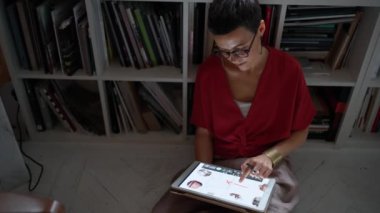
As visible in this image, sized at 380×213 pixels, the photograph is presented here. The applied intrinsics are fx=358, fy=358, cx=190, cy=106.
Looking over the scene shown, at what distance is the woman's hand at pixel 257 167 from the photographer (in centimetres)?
115

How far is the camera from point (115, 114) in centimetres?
165

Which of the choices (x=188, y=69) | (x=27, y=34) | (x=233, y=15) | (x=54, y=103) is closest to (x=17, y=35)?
(x=27, y=34)

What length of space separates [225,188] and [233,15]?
20.4 inches

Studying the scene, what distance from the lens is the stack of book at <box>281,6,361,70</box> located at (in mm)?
1398

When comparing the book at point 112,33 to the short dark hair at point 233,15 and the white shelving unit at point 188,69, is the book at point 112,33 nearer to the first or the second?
the white shelving unit at point 188,69

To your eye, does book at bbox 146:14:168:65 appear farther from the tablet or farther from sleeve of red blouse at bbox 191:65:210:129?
the tablet

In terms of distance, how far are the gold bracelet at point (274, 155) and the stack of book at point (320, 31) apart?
47cm

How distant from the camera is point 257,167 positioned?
46.1 inches

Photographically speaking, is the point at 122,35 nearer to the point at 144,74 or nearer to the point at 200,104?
the point at 144,74

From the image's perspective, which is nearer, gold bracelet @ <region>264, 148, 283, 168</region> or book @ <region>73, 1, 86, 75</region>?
gold bracelet @ <region>264, 148, 283, 168</region>

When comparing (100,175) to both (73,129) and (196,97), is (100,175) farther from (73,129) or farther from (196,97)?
(196,97)

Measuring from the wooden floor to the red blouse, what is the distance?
33cm

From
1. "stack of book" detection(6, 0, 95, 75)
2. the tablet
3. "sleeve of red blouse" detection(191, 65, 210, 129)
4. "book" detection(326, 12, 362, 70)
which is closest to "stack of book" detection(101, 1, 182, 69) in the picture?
"stack of book" detection(6, 0, 95, 75)

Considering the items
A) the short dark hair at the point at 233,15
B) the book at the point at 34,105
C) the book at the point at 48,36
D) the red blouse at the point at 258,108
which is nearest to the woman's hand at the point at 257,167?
the red blouse at the point at 258,108
